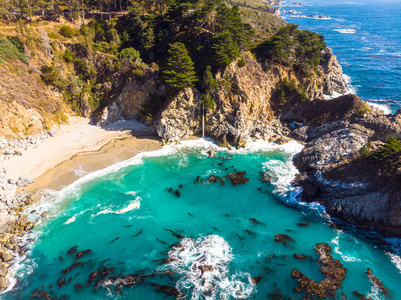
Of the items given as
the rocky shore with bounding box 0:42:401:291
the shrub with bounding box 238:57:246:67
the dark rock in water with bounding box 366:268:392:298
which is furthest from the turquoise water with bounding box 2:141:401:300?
the shrub with bounding box 238:57:246:67

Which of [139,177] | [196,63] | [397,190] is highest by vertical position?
[196,63]

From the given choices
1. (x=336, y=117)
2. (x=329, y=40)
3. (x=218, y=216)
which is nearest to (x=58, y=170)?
(x=218, y=216)

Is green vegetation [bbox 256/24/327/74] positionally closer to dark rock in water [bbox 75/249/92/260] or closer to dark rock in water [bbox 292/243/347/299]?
dark rock in water [bbox 292/243/347/299]

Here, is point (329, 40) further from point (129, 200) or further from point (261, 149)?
point (129, 200)

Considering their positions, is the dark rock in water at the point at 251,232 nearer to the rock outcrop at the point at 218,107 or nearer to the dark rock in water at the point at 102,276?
the dark rock in water at the point at 102,276

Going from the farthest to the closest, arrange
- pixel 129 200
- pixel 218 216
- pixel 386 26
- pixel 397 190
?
pixel 386 26 < pixel 129 200 < pixel 218 216 < pixel 397 190

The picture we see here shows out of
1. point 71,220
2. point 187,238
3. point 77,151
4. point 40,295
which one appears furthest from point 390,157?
point 77,151

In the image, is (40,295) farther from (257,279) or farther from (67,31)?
(67,31)
